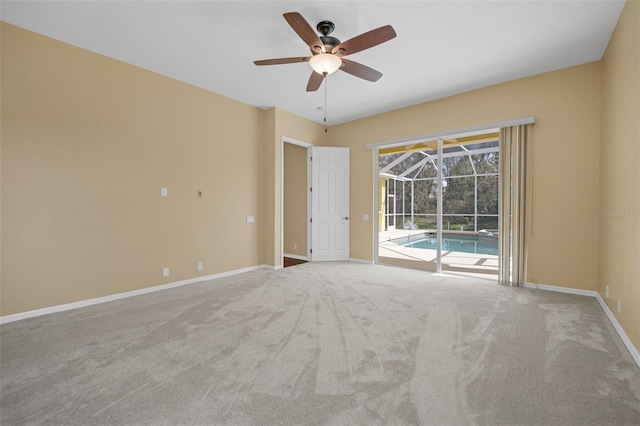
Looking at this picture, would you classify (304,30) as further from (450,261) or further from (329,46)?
(450,261)

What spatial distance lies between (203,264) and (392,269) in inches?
130

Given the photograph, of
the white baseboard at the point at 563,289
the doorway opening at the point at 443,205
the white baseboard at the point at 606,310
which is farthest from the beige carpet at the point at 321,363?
the doorway opening at the point at 443,205

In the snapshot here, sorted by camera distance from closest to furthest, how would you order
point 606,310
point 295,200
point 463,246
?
point 606,310 → point 295,200 → point 463,246

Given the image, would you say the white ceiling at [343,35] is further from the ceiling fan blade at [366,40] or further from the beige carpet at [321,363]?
the beige carpet at [321,363]

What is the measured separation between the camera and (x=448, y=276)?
485 cm

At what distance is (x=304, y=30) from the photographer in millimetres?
2477

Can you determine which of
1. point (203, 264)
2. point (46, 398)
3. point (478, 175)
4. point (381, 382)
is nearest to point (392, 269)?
point (203, 264)

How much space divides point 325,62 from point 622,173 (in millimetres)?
2967

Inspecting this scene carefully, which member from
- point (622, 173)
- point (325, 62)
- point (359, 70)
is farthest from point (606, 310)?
point (325, 62)

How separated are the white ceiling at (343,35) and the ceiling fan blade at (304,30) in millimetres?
343

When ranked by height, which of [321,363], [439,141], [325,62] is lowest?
[321,363]

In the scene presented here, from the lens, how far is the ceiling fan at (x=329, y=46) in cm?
247

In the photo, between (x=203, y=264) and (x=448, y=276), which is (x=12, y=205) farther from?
(x=448, y=276)

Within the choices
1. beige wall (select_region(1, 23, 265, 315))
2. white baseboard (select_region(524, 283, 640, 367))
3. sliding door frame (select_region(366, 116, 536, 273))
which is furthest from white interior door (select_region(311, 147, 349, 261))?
white baseboard (select_region(524, 283, 640, 367))
